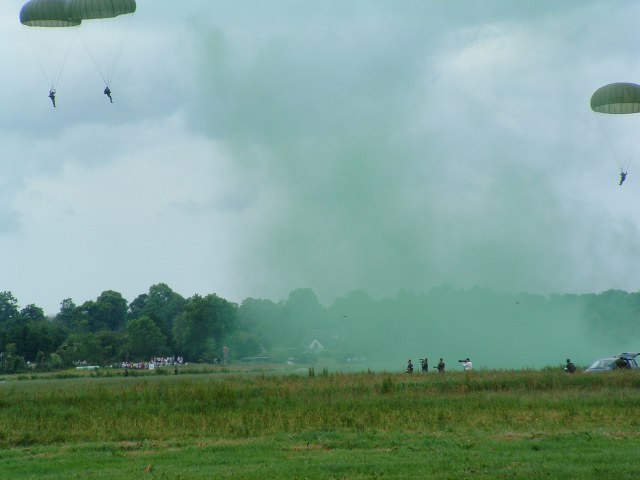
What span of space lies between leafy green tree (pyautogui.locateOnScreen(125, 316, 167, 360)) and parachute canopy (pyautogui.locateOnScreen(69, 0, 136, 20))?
73114 millimetres


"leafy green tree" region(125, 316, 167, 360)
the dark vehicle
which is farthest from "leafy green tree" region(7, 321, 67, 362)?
the dark vehicle

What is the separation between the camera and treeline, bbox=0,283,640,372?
338ft

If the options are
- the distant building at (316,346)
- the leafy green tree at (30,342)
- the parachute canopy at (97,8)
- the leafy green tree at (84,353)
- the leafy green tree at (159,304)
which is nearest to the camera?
the parachute canopy at (97,8)

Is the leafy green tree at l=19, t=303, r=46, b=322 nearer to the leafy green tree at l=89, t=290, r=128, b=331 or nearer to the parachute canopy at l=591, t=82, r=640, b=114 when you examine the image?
the leafy green tree at l=89, t=290, r=128, b=331

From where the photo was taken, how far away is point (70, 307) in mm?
187500

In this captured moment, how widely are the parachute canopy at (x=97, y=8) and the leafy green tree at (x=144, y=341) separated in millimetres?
73114

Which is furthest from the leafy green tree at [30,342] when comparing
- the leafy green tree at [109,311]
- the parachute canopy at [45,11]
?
the parachute canopy at [45,11]

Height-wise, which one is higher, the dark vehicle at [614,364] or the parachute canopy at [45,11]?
the parachute canopy at [45,11]

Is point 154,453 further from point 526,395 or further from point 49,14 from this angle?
point 49,14

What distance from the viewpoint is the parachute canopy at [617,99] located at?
142 ft

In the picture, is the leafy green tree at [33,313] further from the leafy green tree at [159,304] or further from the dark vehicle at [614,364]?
the dark vehicle at [614,364]

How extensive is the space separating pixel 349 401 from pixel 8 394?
16.1m

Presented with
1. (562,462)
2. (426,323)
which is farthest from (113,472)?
(426,323)

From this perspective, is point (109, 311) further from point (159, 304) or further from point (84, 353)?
point (84, 353)
